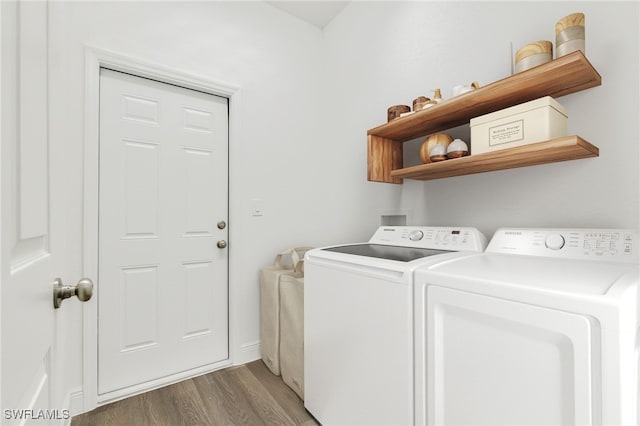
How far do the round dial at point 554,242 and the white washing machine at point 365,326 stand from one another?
0.25 m

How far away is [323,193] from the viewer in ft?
8.52

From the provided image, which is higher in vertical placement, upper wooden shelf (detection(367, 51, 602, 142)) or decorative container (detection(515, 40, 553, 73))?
decorative container (detection(515, 40, 553, 73))

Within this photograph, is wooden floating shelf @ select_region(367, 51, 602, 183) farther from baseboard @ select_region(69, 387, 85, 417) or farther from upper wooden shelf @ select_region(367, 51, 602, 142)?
baseboard @ select_region(69, 387, 85, 417)

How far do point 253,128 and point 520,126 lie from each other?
1.71 meters

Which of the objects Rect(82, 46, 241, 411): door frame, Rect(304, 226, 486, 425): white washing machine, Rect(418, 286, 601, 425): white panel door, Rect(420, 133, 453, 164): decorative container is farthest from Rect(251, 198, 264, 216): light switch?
Rect(418, 286, 601, 425): white panel door

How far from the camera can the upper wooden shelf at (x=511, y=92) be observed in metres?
1.06

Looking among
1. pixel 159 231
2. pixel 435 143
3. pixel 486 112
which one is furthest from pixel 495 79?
pixel 159 231

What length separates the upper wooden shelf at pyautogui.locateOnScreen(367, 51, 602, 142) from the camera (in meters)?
1.06

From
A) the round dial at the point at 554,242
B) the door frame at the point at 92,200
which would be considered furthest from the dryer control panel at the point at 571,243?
the door frame at the point at 92,200

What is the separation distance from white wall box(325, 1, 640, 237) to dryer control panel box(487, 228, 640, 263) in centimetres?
13

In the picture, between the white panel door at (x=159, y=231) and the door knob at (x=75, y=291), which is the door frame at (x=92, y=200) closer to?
the white panel door at (x=159, y=231)

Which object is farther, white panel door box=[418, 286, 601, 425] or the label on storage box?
the label on storage box

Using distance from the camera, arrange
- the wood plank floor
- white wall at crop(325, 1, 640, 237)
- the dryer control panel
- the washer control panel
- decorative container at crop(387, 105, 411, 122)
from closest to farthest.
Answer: the dryer control panel < white wall at crop(325, 1, 640, 237) < the washer control panel < the wood plank floor < decorative container at crop(387, 105, 411, 122)

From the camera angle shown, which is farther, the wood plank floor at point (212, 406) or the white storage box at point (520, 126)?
the wood plank floor at point (212, 406)
